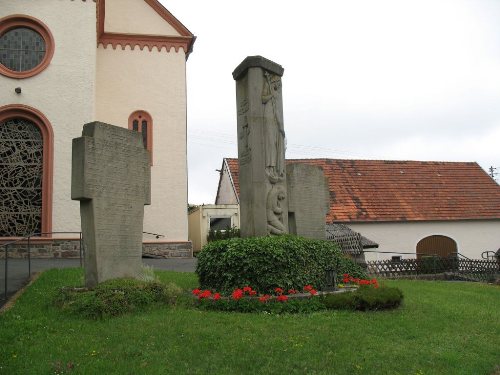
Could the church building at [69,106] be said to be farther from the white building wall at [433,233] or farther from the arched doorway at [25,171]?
the white building wall at [433,233]

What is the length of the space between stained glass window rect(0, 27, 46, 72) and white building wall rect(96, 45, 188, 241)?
2875mm

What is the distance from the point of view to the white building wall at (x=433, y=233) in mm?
25547

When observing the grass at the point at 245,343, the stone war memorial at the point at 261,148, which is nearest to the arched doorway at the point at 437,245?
the stone war memorial at the point at 261,148

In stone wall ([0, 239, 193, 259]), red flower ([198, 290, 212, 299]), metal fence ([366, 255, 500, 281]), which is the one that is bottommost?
metal fence ([366, 255, 500, 281])

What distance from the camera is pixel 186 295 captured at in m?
8.88

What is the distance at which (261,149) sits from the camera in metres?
10.3

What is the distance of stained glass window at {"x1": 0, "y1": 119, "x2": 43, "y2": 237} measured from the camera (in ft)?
58.8

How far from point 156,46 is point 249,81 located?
43.0 ft

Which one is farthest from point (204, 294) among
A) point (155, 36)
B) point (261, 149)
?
point (155, 36)

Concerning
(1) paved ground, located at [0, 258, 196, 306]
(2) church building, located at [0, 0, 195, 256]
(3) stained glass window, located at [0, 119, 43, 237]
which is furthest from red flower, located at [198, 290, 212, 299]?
(3) stained glass window, located at [0, 119, 43, 237]

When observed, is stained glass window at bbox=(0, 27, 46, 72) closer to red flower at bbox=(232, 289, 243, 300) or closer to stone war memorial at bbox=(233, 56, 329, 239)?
stone war memorial at bbox=(233, 56, 329, 239)

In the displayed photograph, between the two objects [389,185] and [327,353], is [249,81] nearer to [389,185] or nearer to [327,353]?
[327,353]

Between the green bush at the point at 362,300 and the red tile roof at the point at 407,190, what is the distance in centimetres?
1584

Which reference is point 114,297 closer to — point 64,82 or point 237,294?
point 237,294
